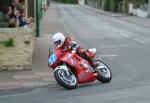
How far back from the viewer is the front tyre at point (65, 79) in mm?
11938

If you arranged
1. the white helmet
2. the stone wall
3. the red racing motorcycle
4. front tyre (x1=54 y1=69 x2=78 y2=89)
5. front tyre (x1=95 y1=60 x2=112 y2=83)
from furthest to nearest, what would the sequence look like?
1. the stone wall
2. front tyre (x1=95 y1=60 x2=112 y2=83)
3. the white helmet
4. the red racing motorcycle
5. front tyre (x1=54 y1=69 x2=78 y2=89)

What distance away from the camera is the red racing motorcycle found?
12055 mm

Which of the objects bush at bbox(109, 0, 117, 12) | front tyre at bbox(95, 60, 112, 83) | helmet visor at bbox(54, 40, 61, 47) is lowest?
bush at bbox(109, 0, 117, 12)

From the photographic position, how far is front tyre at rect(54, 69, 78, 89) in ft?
39.2

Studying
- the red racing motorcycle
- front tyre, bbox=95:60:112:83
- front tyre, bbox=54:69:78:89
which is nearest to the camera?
front tyre, bbox=54:69:78:89

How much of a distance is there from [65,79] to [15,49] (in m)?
3.25

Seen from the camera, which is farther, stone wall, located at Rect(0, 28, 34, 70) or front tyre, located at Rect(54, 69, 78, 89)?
stone wall, located at Rect(0, 28, 34, 70)

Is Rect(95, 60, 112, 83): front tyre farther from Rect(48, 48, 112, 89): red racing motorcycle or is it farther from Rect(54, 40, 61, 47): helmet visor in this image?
Rect(54, 40, 61, 47): helmet visor

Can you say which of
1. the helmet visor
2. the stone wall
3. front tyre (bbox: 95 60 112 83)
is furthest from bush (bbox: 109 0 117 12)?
the helmet visor

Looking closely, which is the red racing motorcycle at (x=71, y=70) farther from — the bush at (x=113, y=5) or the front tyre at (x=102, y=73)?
the bush at (x=113, y=5)

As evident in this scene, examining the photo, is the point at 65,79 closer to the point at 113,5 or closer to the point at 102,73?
the point at 102,73

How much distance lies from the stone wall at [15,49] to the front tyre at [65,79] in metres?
3.05

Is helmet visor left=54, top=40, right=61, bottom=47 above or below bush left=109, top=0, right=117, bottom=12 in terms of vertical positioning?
above

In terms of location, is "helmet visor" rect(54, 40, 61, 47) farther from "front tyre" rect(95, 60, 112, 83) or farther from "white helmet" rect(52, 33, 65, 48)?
"front tyre" rect(95, 60, 112, 83)
